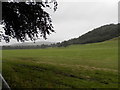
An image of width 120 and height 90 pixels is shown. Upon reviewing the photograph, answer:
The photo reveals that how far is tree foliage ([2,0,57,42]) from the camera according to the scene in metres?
14.3

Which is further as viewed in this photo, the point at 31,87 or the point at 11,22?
the point at 11,22

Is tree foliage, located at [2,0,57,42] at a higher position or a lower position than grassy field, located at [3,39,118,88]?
higher

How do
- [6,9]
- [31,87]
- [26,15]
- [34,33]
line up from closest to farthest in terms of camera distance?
[31,87] < [6,9] < [26,15] < [34,33]

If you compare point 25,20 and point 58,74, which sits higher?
point 25,20

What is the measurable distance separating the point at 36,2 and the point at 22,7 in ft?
3.60

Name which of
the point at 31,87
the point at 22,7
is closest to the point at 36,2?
the point at 22,7

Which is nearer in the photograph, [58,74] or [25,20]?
[25,20]

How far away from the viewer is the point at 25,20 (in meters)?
15.2

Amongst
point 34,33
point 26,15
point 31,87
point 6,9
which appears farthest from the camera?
point 34,33

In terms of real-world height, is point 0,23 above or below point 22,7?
below

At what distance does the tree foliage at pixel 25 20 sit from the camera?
14.3 metres

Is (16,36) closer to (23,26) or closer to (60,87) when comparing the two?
(23,26)

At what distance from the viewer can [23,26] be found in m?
15.4

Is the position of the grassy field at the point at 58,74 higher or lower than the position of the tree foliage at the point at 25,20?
lower
